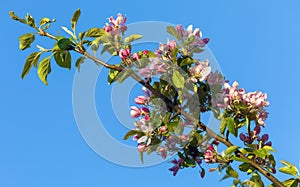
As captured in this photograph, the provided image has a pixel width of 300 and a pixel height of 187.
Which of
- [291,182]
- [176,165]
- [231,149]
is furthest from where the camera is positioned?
[176,165]

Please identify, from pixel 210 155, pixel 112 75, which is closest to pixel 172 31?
pixel 112 75

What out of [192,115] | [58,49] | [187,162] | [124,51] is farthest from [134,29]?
[187,162]

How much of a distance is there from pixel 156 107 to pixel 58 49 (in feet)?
1.59

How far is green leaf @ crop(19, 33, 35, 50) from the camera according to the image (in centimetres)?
185

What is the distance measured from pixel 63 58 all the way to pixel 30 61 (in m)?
0.21

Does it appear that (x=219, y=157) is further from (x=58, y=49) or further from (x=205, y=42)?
(x=58, y=49)

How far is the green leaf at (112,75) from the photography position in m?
1.88

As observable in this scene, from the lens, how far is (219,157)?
6.06 feet

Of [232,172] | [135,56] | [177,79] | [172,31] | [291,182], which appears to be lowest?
[291,182]

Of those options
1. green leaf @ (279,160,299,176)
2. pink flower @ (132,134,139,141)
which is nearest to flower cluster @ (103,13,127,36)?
pink flower @ (132,134,139,141)

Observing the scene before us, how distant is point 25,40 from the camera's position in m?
1.86

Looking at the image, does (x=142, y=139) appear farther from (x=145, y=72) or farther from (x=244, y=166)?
(x=244, y=166)

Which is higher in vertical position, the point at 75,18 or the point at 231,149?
the point at 75,18

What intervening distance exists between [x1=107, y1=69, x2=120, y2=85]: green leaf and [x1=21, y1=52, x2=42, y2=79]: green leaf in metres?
0.32
